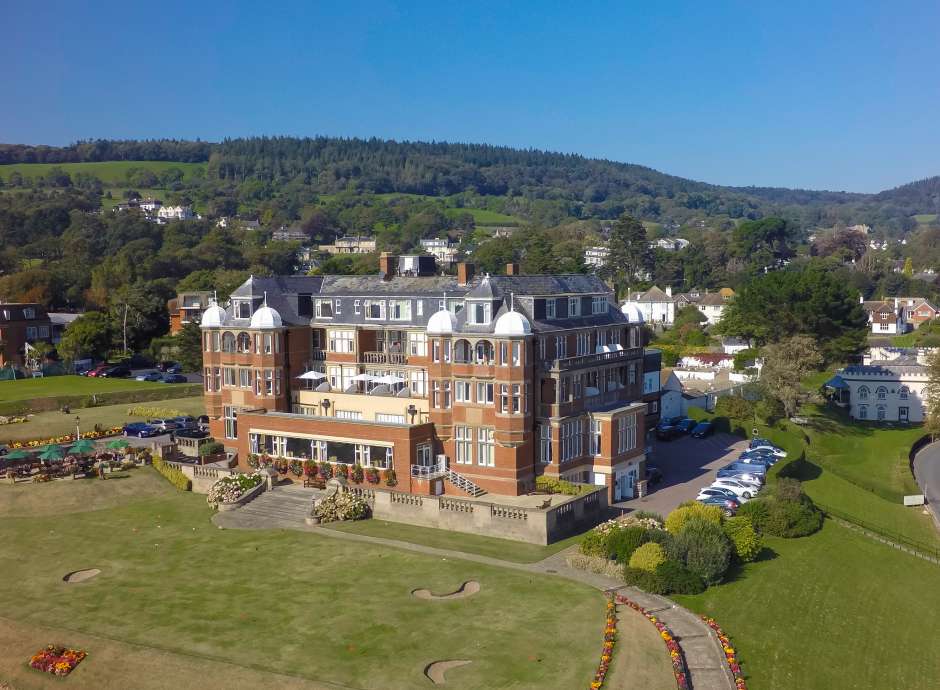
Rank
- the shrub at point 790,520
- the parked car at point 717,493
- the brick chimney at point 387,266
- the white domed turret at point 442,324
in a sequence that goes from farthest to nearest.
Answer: the brick chimney at point 387,266 → the white domed turret at point 442,324 → the parked car at point 717,493 → the shrub at point 790,520

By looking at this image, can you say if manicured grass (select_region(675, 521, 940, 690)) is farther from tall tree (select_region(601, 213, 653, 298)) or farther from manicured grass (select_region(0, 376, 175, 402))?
tall tree (select_region(601, 213, 653, 298))

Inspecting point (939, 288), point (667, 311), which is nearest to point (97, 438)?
point (667, 311)

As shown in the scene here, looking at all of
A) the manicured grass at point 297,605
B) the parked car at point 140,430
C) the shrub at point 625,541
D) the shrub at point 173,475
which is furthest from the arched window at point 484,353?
the parked car at point 140,430

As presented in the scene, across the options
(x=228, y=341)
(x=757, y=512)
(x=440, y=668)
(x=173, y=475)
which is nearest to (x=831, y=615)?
(x=757, y=512)

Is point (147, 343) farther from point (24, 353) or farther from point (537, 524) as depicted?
point (537, 524)

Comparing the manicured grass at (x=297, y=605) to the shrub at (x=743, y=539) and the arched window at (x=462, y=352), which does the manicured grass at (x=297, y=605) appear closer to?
the shrub at (x=743, y=539)

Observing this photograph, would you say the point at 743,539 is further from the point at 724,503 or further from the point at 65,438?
the point at 65,438
